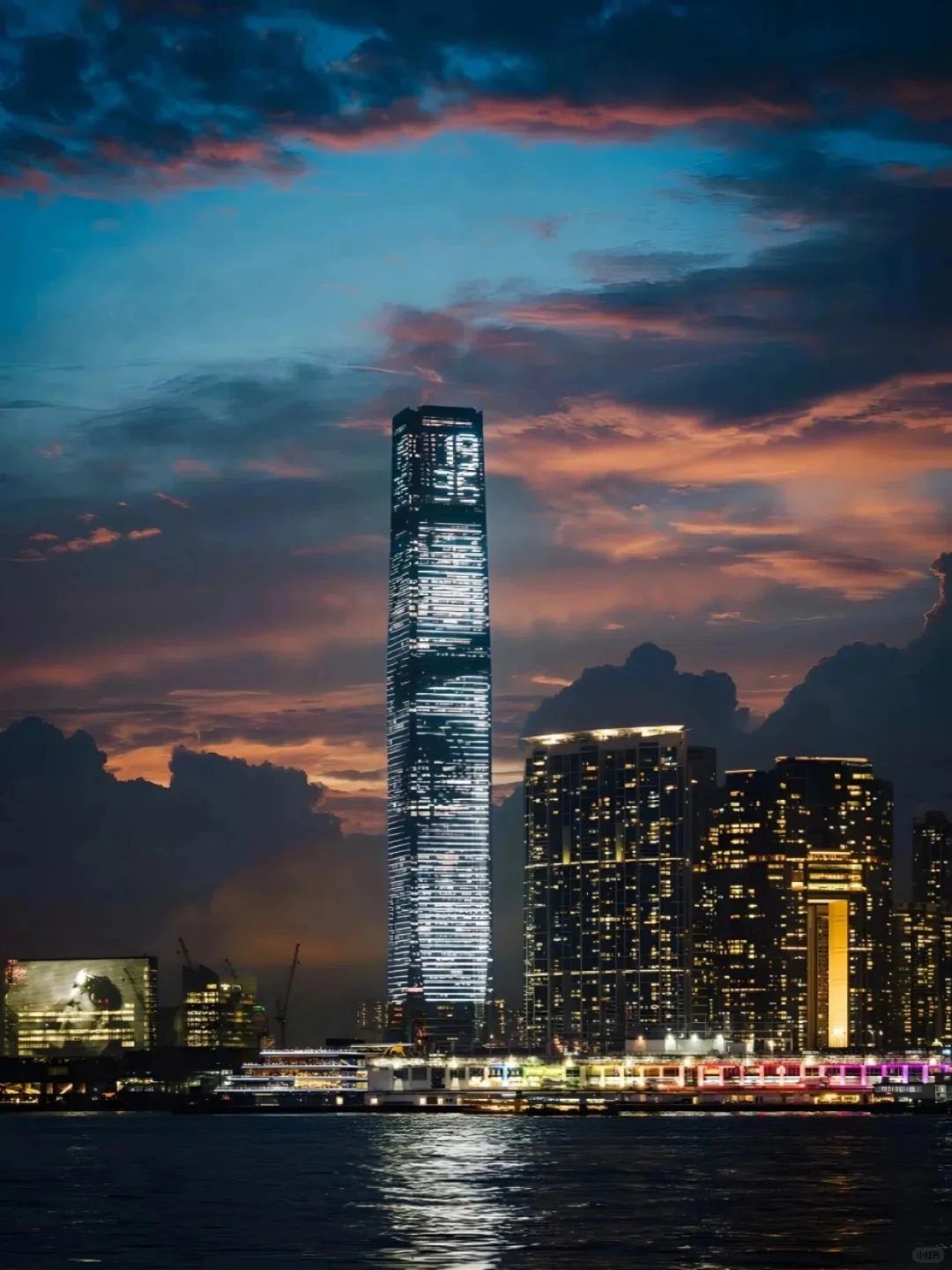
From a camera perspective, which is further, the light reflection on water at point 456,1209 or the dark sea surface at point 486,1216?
the light reflection on water at point 456,1209

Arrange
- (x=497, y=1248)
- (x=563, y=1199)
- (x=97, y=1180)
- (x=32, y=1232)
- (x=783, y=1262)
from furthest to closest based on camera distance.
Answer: (x=97, y=1180) < (x=563, y=1199) < (x=32, y=1232) < (x=497, y=1248) < (x=783, y=1262)

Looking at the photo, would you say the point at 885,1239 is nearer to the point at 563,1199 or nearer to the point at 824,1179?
the point at 563,1199

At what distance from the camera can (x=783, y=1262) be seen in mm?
113125

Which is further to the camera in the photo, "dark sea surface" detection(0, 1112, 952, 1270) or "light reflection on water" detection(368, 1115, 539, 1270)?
"light reflection on water" detection(368, 1115, 539, 1270)

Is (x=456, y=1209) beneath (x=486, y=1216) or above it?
beneath

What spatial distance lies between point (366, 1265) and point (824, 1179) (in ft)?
222

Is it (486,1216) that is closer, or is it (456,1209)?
(486,1216)

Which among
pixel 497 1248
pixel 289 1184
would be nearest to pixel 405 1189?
pixel 289 1184

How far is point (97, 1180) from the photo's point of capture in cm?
18425

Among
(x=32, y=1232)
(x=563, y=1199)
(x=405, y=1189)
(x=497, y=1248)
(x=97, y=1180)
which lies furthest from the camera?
(x=97, y=1180)

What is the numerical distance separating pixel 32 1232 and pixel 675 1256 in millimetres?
38756

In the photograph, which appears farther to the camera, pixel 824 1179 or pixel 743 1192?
pixel 824 1179

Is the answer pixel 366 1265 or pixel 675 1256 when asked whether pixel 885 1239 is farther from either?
pixel 366 1265

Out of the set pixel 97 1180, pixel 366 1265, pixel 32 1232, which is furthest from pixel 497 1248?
pixel 97 1180
